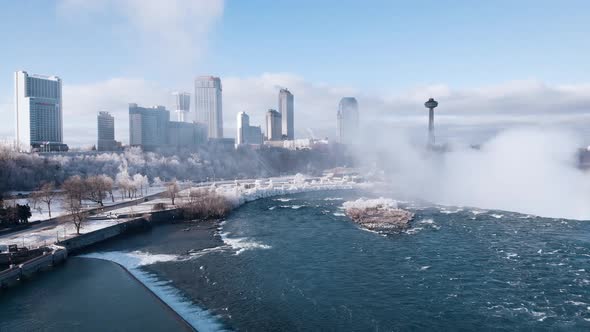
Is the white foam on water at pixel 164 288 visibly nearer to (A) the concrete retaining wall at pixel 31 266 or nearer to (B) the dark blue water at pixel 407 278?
(B) the dark blue water at pixel 407 278

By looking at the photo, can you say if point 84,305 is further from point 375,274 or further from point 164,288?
point 375,274

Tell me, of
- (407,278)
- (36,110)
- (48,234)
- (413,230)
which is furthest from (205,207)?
(36,110)

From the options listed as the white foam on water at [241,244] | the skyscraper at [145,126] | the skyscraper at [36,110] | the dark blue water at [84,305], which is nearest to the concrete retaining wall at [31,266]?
the dark blue water at [84,305]

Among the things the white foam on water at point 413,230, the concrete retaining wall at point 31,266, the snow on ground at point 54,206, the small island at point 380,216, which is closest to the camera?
the concrete retaining wall at point 31,266

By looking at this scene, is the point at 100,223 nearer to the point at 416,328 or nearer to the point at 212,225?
the point at 212,225

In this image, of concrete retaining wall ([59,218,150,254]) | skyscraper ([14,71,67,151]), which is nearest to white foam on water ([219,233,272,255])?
concrete retaining wall ([59,218,150,254])

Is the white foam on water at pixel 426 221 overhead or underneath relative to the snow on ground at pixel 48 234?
underneath

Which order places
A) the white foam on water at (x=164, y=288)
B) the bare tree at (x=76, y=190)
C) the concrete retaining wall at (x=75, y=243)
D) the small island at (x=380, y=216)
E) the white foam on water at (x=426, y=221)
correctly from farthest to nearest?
1. the bare tree at (x=76, y=190)
2. the white foam on water at (x=426, y=221)
3. the small island at (x=380, y=216)
4. the concrete retaining wall at (x=75, y=243)
5. the white foam on water at (x=164, y=288)
